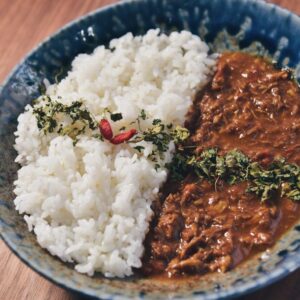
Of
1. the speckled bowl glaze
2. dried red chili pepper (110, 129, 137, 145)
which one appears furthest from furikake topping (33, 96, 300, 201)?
the speckled bowl glaze

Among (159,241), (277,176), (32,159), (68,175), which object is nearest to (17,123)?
(32,159)

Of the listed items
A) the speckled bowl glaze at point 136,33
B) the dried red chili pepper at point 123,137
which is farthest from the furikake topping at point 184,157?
the speckled bowl glaze at point 136,33

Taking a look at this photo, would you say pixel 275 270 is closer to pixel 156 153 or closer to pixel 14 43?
pixel 156 153

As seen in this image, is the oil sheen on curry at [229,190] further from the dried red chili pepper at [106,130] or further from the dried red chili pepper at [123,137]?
the dried red chili pepper at [106,130]

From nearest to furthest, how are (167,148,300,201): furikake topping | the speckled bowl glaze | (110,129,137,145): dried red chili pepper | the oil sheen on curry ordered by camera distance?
the speckled bowl glaze, the oil sheen on curry, (167,148,300,201): furikake topping, (110,129,137,145): dried red chili pepper

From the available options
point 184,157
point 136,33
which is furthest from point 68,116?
point 136,33

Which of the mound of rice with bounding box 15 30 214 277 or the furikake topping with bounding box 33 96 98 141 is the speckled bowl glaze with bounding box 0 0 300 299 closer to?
the mound of rice with bounding box 15 30 214 277

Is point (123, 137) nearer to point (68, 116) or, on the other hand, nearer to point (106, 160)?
point (106, 160)
